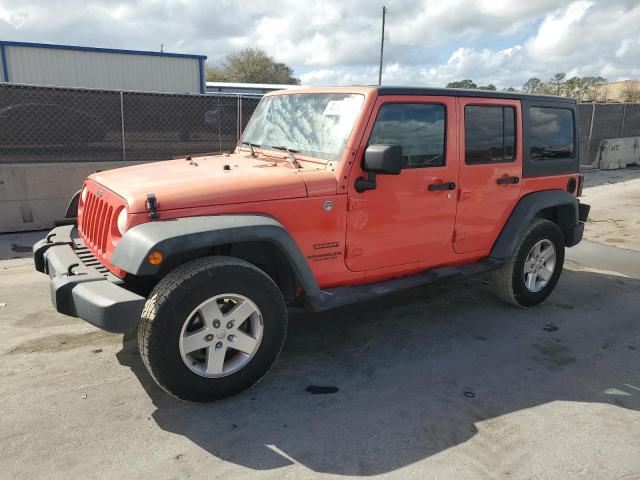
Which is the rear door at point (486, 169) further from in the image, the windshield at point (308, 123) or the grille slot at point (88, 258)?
the grille slot at point (88, 258)

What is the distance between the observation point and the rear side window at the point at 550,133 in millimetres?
4520

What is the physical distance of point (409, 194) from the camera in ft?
12.0

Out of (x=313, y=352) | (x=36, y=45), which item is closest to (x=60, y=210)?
(x=313, y=352)

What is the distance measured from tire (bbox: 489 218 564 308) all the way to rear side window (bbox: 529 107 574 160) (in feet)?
2.08

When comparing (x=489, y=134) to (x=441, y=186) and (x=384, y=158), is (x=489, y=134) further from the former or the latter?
(x=384, y=158)

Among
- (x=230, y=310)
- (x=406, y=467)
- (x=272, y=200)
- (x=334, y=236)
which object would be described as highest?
(x=272, y=200)

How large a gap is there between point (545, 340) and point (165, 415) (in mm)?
2964

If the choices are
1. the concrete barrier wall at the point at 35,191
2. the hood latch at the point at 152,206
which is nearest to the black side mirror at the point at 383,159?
the hood latch at the point at 152,206

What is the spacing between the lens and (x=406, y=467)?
2.55 metres

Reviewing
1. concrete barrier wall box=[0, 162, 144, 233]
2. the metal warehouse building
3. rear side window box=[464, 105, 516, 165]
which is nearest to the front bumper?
rear side window box=[464, 105, 516, 165]

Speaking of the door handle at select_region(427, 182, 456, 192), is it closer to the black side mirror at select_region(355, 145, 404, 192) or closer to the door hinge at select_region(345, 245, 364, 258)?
the black side mirror at select_region(355, 145, 404, 192)

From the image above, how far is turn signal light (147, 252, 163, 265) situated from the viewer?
2614 millimetres

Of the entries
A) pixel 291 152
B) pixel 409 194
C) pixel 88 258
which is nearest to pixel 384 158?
pixel 409 194

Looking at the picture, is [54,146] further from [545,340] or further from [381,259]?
[545,340]
